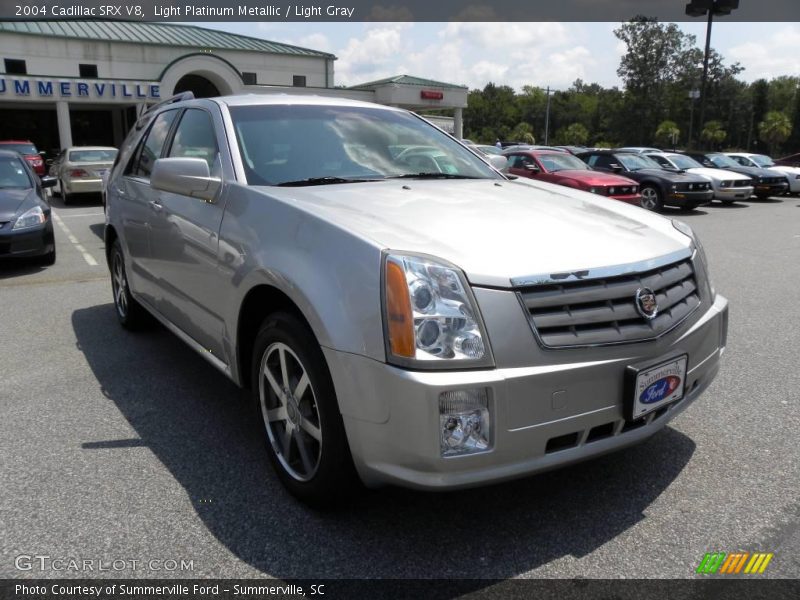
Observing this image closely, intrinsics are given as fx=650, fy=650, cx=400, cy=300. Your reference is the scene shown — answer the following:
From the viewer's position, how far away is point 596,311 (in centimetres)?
234

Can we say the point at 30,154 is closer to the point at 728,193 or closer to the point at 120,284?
the point at 120,284

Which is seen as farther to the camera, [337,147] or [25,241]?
[25,241]

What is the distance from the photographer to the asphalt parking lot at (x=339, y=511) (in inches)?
94.3

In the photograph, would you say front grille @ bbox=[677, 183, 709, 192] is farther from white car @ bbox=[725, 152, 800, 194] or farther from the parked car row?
white car @ bbox=[725, 152, 800, 194]

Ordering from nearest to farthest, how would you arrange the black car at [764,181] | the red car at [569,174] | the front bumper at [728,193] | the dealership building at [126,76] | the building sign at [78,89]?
the red car at [569,174]
the front bumper at [728,193]
the black car at [764,181]
the building sign at [78,89]
the dealership building at [126,76]

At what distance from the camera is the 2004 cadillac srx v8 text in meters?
2.17

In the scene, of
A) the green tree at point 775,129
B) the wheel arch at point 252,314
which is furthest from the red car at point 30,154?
the green tree at point 775,129

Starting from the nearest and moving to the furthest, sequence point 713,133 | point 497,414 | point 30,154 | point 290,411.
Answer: point 497,414 < point 290,411 < point 30,154 < point 713,133

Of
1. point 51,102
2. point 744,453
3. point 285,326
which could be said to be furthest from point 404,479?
point 51,102

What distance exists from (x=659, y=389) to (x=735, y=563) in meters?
0.66

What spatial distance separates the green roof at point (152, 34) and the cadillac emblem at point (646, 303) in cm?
3796

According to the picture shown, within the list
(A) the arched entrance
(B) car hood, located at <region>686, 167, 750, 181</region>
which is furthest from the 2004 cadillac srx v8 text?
(A) the arched entrance

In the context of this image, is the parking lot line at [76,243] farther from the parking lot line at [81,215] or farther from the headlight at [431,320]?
the headlight at [431,320]

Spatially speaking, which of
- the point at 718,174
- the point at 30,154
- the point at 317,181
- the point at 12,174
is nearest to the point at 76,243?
the point at 12,174
